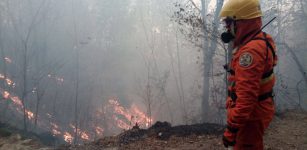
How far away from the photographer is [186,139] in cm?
693

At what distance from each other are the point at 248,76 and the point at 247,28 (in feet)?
1.84

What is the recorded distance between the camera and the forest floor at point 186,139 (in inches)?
A: 257

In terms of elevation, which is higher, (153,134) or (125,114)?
(153,134)

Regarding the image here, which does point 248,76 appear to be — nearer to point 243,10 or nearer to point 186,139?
point 243,10

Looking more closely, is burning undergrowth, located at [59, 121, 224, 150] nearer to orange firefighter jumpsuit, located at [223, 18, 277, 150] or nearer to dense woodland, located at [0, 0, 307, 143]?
orange firefighter jumpsuit, located at [223, 18, 277, 150]

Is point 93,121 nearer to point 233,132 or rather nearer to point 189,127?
point 189,127

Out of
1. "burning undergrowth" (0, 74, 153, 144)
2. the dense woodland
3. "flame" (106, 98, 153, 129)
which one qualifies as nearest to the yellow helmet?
"burning undergrowth" (0, 74, 153, 144)

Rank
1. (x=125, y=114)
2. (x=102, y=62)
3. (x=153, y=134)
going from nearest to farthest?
(x=153, y=134) < (x=125, y=114) < (x=102, y=62)

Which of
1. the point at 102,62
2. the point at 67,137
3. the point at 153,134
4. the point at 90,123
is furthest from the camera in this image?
the point at 102,62

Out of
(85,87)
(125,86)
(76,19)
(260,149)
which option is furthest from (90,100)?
(260,149)

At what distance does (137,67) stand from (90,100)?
10511 millimetres

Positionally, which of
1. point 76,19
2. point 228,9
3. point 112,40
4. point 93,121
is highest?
point 76,19

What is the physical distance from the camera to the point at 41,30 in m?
46.0

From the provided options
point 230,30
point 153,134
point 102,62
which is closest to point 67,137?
point 102,62
